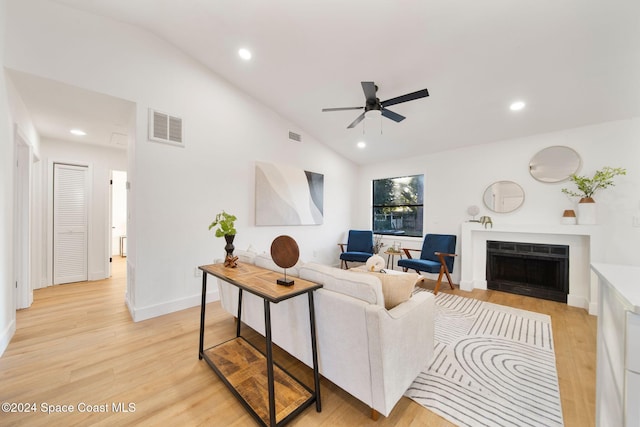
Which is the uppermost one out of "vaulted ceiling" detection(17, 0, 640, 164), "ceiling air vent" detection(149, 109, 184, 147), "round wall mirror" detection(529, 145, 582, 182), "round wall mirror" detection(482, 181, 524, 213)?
"vaulted ceiling" detection(17, 0, 640, 164)

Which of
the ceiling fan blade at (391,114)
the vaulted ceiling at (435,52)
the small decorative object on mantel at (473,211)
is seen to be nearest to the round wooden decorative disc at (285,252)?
the ceiling fan blade at (391,114)

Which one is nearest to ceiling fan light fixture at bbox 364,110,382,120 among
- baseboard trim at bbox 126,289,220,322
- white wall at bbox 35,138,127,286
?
baseboard trim at bbox 126,289,220,322

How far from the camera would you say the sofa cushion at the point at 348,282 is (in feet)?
4.76

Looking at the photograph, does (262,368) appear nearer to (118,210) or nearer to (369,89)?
(369,89)

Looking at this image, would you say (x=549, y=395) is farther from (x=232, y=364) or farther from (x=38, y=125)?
(x=38, y=125)

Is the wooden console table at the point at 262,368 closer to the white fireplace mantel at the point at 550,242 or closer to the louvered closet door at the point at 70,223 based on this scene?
the white fireplace mantel at the point at 550,242

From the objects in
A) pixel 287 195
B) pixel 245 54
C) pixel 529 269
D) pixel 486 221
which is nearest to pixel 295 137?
pixel 287 195

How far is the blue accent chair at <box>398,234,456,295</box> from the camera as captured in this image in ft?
12.7

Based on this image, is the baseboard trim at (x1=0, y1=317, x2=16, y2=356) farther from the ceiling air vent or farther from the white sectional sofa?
the white sectional sofa

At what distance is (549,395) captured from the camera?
5.52 feet

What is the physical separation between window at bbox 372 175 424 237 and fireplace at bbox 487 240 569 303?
137 cm

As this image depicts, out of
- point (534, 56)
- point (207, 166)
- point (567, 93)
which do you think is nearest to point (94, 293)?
point (207, 166)

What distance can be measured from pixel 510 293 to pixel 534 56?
3.33 metres

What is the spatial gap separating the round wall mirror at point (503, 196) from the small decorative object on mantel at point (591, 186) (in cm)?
65
